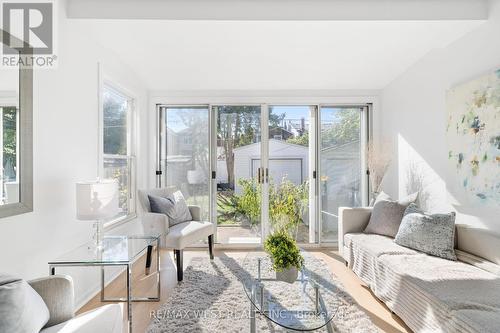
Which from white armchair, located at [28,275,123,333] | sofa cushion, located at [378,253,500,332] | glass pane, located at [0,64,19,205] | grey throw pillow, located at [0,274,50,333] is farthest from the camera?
glass pane, located at [0,64,19,205]

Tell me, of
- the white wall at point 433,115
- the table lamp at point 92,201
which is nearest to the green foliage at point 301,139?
the white wall at point 433,115

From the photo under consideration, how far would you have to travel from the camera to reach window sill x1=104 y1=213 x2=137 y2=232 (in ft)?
10.3

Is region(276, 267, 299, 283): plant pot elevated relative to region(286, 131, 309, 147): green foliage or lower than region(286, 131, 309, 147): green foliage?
lower

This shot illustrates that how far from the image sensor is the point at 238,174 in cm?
453

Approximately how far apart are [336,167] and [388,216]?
58.2 inches

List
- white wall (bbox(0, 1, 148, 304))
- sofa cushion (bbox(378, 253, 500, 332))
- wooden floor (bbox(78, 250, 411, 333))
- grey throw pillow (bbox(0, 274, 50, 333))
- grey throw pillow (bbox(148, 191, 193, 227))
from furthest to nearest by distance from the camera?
grey throw pillow (bbox(148, 191, 193, 227)) → wooden floor (bbox(78, 250, 411, 333)) → white wall (bbox(0, 1, 148, 304)) → sofa cushion (bbox(378, 253, 500, 332)) → grey throw pillow (bbox(0, 274, 50, 333))

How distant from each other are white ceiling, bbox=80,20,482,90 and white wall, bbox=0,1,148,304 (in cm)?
31

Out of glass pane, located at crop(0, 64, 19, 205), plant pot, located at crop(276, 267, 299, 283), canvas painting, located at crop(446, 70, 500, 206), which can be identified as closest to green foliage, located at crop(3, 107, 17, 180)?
glass pane, located at crop(0, 64, 19, 205)

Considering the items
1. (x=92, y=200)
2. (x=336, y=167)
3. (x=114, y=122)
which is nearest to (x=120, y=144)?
(x=114, y=122)

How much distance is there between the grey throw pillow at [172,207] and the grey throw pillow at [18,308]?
206 centimetres

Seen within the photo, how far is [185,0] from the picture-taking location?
95.0 inches

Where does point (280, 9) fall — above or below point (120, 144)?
above

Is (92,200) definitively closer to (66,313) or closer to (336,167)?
(66,313)
